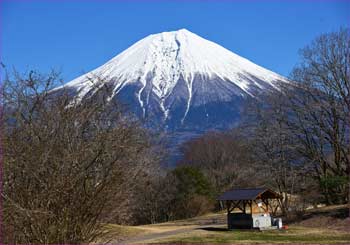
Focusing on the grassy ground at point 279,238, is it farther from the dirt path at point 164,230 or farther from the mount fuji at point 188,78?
the mount fuji at point 188,78

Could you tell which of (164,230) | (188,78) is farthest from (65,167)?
(188,78)

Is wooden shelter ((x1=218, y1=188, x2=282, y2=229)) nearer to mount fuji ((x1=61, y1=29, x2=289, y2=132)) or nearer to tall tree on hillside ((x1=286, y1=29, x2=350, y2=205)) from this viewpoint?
tall tree on hillside ((x1=286, y1=29, x2=350, y2=205))

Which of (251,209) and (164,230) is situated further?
(164,230)

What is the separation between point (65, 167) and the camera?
6.18 m

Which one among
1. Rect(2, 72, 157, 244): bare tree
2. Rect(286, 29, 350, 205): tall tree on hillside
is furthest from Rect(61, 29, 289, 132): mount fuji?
Rect(2, 72, 157, 244): bare tree

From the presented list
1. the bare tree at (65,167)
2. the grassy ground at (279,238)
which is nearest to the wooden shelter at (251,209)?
the grassy ground at (279,238)

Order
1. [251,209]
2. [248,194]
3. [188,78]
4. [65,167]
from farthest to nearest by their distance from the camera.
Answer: [188,78]
[248,194]
[251,209]
[65,167]

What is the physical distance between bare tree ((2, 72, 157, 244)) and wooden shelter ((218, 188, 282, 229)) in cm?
2224

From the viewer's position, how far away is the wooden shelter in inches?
1112

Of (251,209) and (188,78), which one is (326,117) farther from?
(188,78)

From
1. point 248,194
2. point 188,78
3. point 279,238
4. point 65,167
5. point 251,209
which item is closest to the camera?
point 65,167

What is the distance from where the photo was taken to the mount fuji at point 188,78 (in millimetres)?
138000

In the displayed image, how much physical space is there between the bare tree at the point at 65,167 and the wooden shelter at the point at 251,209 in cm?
2224

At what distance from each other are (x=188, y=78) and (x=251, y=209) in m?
135
